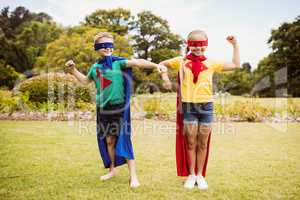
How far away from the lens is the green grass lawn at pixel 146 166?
3529 millimetres

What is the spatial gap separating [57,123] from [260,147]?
209 inches

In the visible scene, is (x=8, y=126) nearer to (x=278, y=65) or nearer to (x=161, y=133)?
(x=161, y=133)

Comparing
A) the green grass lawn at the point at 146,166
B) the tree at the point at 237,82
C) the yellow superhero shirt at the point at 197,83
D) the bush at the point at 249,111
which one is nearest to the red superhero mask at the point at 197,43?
the yellow superhero shirt at the point at 197,83

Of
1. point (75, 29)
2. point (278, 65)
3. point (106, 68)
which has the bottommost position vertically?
point (106, 68)

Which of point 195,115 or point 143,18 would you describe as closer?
point 195,115

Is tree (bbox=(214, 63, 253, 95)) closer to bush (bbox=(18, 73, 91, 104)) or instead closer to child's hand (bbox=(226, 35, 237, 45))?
bush (bbox=(18, 73, 91, 104))

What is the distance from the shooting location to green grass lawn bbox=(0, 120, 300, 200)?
3529mm

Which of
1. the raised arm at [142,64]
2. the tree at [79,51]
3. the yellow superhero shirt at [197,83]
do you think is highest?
the tree at [79,51]

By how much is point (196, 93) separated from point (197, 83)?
0.36 feet

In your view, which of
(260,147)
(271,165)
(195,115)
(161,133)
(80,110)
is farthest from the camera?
(80,110)

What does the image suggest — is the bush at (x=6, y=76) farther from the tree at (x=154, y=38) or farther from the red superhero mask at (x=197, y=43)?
the red superhero mask at (x=197, y=43)

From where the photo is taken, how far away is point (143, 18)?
2745cm

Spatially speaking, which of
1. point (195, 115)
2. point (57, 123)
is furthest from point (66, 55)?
point (195, 115)

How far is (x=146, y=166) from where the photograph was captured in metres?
4.70
